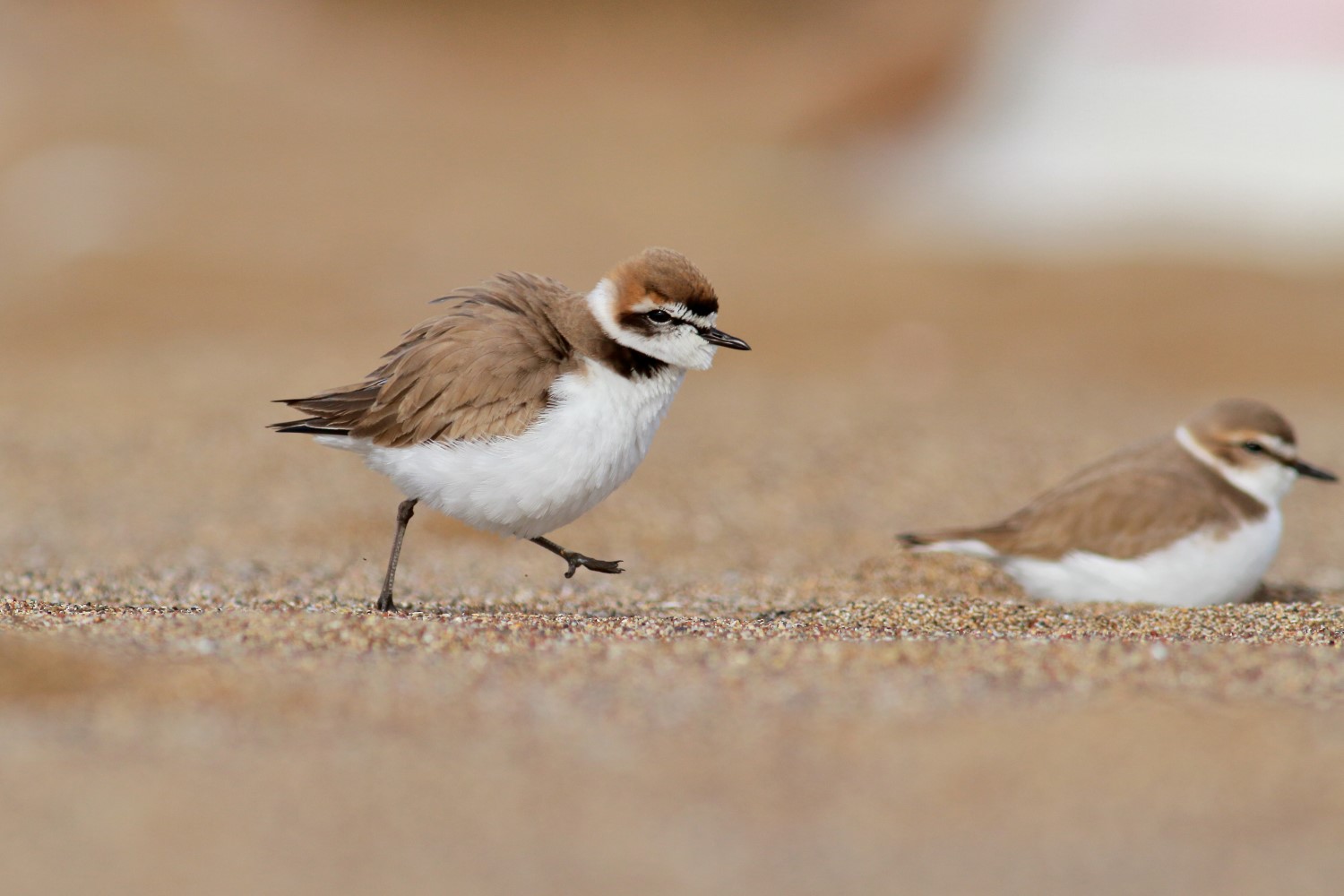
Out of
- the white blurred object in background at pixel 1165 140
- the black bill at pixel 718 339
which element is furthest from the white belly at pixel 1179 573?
the white blurred object in background at pixel 1165 140

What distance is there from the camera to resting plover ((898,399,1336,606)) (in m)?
5.44

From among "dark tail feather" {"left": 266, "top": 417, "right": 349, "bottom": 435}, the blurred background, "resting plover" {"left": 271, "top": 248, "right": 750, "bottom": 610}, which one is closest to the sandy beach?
the blurred background

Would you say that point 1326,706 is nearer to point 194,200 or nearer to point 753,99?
point 194,200

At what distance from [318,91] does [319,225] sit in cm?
908

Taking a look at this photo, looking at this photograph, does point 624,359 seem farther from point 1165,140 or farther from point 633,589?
point 1165,140

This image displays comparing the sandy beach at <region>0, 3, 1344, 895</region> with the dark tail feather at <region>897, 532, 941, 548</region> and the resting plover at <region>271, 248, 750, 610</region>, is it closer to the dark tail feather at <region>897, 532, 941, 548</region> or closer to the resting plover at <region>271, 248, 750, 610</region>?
the dark tail feather at <region>897, 532, 941, 548</region>

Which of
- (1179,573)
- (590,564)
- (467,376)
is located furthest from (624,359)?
(1179,573)

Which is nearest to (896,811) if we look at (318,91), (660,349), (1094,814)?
(1094,814)

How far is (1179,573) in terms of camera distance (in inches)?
213

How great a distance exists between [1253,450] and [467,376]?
3181mm

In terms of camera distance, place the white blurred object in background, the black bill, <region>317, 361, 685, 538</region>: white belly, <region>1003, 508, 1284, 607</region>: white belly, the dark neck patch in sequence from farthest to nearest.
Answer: the white blurred object in background → <region>1003, 508, 1284, 607</region>: white belly → the black bill → the dark neck patch → <region>317, 361, 685, 538</region>: white belly

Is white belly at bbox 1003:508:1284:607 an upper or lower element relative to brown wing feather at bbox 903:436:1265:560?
lower

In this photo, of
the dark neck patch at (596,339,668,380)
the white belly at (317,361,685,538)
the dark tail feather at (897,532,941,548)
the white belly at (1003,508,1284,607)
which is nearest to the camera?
the white belly at (317,361,685,538)

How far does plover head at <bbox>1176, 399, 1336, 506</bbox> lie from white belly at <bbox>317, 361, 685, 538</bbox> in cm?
244
